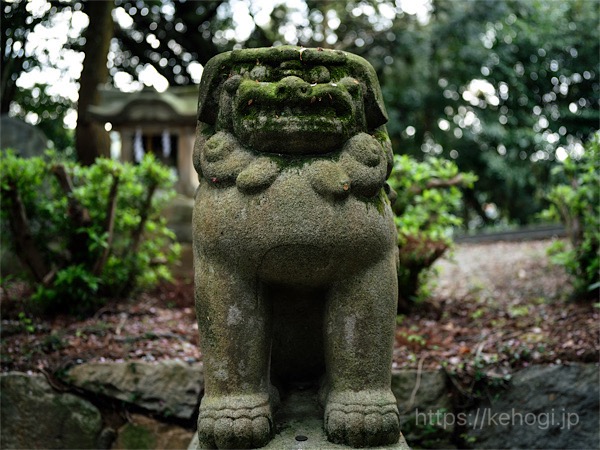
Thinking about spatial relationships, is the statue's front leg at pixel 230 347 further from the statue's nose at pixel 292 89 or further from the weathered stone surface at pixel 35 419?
the weathered stone surface at pixel 35 419

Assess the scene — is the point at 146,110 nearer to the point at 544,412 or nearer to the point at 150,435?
the point at 150,435

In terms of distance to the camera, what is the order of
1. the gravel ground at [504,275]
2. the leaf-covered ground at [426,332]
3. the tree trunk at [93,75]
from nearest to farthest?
the leaf-covered ground at [426,332]
the gravel ground at [504,275]
the tree trunk at [93,75]

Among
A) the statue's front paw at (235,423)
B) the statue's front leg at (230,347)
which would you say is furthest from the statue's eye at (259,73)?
the statue's front paw at (235,423)

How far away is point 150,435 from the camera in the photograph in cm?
335

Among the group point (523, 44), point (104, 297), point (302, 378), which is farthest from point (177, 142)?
point (523, 44)

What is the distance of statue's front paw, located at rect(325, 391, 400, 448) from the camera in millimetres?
2061

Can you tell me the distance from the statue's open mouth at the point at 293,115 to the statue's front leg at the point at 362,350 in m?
0.52

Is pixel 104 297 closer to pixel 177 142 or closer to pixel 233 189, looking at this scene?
pixel 233 189

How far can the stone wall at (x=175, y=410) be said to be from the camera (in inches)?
130

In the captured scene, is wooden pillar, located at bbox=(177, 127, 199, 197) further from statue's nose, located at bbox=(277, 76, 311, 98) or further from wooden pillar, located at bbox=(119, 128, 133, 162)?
statue's nose, located at bbox=(277, 76, 311, 98)

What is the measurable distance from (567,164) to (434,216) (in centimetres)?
109

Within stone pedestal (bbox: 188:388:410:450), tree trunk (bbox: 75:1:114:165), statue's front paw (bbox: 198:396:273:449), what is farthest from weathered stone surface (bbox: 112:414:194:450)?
tree trunk (bbox: 75:1:114:165)

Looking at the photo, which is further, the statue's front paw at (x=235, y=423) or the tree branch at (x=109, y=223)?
the tree branch at (x=109, y=223)

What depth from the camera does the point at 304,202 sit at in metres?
2.02
